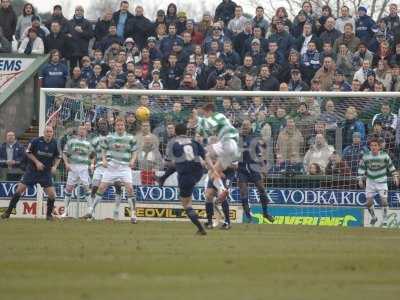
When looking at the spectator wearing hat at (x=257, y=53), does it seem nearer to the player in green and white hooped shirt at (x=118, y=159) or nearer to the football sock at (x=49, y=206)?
the player in green and white hooped shirt at (x=118, y=159)

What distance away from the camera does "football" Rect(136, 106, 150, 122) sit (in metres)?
27.3

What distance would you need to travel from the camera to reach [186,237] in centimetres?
1986

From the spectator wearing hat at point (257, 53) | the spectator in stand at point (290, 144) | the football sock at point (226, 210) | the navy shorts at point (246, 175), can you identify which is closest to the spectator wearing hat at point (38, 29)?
the spectator wearing hat at point (257, 53)

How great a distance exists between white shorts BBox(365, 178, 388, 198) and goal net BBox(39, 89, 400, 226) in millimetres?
661

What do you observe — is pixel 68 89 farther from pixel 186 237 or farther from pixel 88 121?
pixel 186 237

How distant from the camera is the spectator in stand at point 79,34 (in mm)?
30719

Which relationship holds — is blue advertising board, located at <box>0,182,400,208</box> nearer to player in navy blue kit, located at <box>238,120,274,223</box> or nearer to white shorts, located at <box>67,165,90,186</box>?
white shorts, located at <box>67,165,90,186</box>

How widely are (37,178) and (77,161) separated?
7.42 ft

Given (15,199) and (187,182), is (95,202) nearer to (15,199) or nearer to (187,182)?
(15,199)

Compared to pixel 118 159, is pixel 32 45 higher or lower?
higher

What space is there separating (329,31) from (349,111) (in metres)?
2.34

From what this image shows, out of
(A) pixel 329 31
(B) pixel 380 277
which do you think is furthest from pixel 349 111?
(B) pixel 380 277

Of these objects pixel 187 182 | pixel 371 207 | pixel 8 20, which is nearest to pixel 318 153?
pixel 371 207

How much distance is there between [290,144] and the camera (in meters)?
27.4
